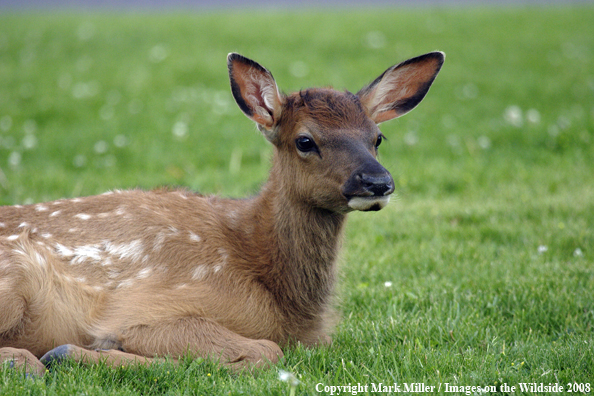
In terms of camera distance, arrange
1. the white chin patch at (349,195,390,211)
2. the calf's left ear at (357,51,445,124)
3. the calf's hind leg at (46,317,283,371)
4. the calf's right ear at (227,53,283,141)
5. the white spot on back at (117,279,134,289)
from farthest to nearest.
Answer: the calf's left ear at (357,51,445,124)
the calf's right ear at (227,53,283,141)
the white spot on back at (117,279,134,289)
the white chin patch at (349,195,390,211)
the calf's hind leg at (46,317,283,371)

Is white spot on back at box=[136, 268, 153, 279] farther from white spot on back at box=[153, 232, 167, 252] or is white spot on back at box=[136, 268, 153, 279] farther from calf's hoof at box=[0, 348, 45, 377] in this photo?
calf's hoof at box=[0, 348, 45, 377]

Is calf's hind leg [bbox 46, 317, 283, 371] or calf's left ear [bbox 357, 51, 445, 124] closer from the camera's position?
calf's hind leg [bbox 46, 317, 283, 371]

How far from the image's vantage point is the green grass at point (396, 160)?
3984mm

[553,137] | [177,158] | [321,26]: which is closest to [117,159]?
[177,158]

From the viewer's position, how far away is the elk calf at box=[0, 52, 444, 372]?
3969 mm

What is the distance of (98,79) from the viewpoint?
1343 centimetres

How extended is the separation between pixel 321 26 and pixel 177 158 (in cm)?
1065

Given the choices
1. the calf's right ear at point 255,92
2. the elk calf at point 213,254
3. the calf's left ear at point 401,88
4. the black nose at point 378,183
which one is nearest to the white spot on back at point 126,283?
the elk calf at point 213,254

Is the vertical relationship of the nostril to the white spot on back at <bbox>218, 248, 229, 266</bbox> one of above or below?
above

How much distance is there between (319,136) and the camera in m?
4.33

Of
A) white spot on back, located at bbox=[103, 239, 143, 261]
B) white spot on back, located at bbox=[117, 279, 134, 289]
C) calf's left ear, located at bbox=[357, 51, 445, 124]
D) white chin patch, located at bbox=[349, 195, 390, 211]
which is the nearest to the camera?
white chin patch, located at bbox=[349, 195, 390, 211]

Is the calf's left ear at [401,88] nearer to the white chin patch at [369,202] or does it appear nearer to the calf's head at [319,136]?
the calf's head at [319,136]

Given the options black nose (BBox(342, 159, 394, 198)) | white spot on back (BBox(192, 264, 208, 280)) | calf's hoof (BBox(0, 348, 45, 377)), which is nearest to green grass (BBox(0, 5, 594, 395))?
calf's hoof (BBox(0, 348, 45, 377))

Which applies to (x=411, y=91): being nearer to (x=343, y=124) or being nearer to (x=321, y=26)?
(x=343, y=124)
